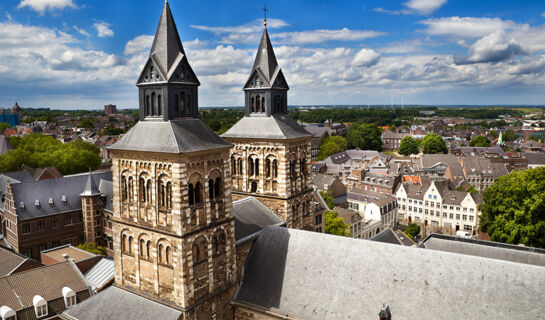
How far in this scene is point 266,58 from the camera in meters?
33.4

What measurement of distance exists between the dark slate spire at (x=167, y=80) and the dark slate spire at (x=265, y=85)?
870 cm

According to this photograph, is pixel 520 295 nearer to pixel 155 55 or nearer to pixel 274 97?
pixel 274 97

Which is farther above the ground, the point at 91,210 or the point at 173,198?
the point at 173,198

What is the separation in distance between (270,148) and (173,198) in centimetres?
1154

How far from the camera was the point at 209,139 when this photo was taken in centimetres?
2461

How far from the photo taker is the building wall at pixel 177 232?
73.6 ft

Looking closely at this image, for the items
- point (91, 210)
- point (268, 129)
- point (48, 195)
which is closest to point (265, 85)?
point (268, 129)

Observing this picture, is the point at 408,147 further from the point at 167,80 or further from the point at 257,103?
the point at 167,80

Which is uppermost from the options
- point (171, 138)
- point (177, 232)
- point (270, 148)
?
point (171, 138)

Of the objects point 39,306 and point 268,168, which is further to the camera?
point 39,306

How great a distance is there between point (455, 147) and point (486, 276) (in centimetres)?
17424

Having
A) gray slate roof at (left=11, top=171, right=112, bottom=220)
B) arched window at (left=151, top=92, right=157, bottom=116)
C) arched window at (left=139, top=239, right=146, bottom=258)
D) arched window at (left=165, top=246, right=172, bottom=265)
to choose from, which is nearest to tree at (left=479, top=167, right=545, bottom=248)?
arched window at (left=165, top=246, right=172, bottom=265)

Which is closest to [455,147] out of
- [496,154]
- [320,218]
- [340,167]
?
[496,154]

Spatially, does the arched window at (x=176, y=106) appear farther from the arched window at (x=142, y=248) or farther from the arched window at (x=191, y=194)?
the arched window at (x=142, y=248)
